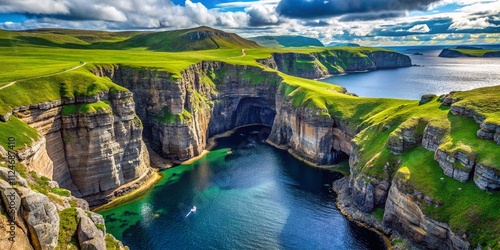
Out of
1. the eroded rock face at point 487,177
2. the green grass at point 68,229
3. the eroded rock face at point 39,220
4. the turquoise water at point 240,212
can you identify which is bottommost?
the turquoise water at point 240,212

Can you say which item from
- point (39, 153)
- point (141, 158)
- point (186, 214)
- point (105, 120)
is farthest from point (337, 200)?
point (39, 153)

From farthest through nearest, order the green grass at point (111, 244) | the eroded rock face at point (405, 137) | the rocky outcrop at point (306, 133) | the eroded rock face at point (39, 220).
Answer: the rocky outcrop at point (306, 133) < the eroded rock face at point (405, 137) < the green grass at point (111, 244) < the eroded rock face at point (39, 220)

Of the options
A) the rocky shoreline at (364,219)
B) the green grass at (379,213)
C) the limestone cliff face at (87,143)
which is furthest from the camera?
the limestone cliff face at (87,143)

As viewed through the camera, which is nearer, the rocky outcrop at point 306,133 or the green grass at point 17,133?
the green grass at point 17,133

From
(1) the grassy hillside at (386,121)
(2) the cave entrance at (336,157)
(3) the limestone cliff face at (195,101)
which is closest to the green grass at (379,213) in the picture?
(1) the grassy hillside at (386,121)

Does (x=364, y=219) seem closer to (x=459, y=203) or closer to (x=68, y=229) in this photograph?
(x=459, y=203)

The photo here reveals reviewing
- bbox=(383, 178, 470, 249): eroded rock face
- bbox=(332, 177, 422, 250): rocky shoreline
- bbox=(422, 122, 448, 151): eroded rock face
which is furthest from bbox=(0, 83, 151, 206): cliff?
bbox=(422, 122, 448, 151): eroded rock face

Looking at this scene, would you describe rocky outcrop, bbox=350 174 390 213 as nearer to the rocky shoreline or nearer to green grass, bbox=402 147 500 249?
the rocky shoreline

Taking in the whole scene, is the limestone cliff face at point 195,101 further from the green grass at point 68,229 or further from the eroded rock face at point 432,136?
the eroded rock face at point 432,136

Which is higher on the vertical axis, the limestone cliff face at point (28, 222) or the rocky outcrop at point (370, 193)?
the limestone cliff face at point (28, 222)
